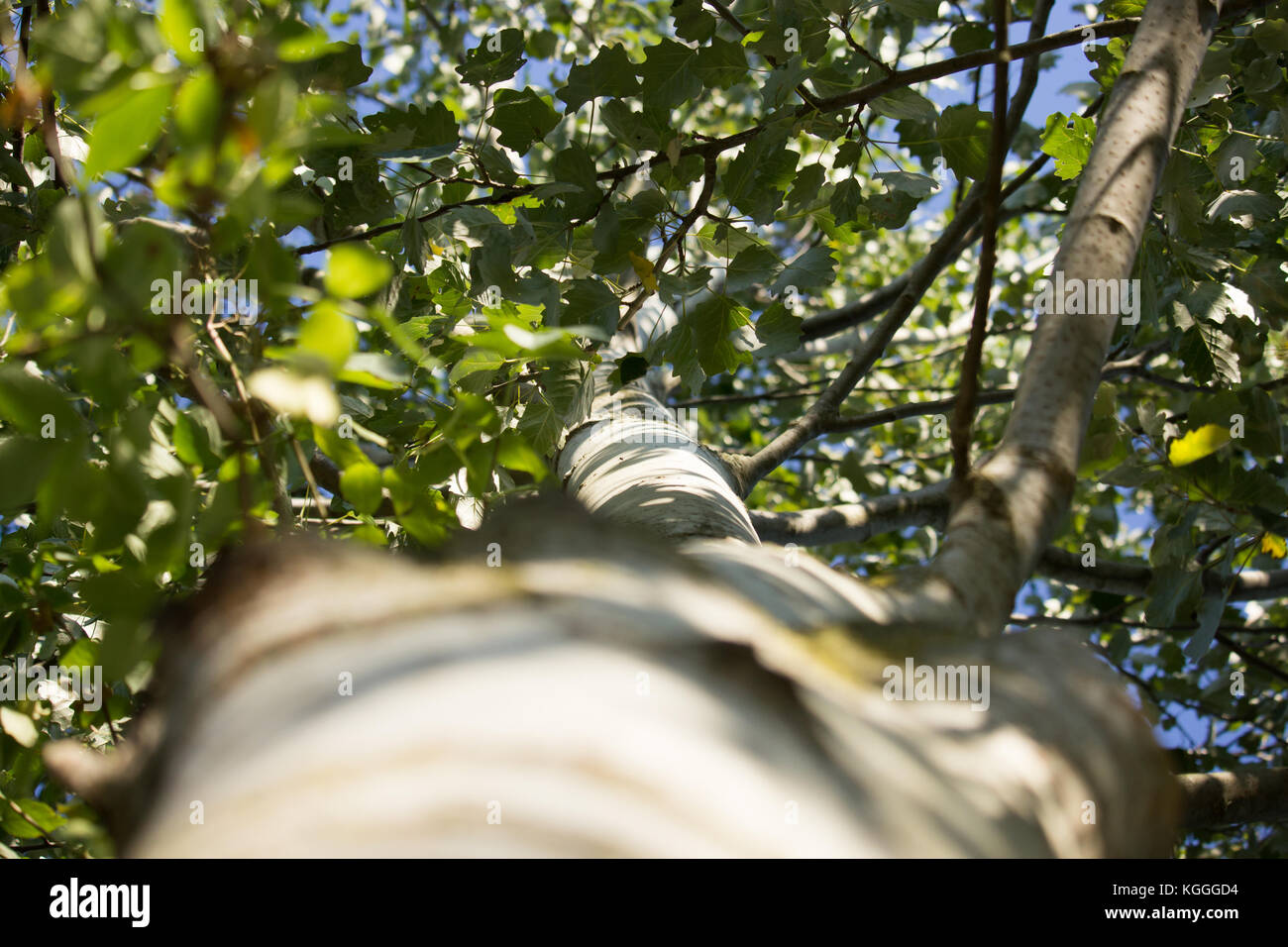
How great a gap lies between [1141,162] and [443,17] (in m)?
6.21

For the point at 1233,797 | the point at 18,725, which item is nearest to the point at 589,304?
the point at 18,725

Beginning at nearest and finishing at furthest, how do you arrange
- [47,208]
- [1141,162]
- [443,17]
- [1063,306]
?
[1063,306] < [1141,162] < [47,208] < [443,17]

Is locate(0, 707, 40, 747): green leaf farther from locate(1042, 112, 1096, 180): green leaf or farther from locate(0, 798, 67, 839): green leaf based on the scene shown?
locate(1042, 112, 1096, 180): green leaf

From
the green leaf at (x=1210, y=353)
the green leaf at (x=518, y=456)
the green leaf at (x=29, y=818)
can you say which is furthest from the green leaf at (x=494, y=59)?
the green leaf at (x=1210, y=353)

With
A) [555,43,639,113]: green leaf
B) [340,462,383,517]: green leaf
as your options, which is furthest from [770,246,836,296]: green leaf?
[340,462,383,517]: green leaf

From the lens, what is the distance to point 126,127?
700mm

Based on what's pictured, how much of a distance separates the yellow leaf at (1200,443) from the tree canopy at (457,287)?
0.02 metres

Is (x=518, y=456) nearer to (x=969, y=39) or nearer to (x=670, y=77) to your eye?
(x=670, y=77)

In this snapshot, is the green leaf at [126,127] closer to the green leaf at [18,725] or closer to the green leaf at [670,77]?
the green leaf at [18,725]

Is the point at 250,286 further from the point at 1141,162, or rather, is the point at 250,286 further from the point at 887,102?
the point at 887,102

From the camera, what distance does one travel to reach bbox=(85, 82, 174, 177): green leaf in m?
0.69

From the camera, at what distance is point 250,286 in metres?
1.03

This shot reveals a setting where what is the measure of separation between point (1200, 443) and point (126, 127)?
2038 mm
